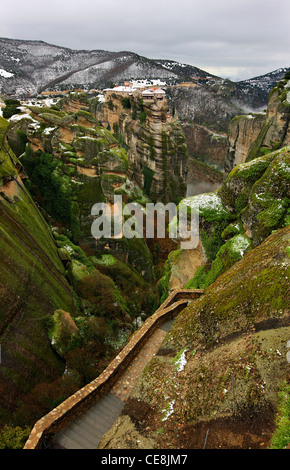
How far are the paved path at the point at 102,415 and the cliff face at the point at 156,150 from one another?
98.6 feet

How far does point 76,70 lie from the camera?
130 metres

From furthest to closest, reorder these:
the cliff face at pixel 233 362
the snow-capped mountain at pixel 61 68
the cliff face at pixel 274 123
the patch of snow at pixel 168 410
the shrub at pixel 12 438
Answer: the snow-capped mountain at pixel 61 68
the cliff face at pixel 274 123
the shrub at pixel 12 438
the patch of snow at pixel 168 410
the cliff face at pixel 233 362

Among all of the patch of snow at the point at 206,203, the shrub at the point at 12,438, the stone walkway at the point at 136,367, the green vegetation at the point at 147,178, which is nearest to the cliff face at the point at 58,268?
the shrub at the point at 12,438

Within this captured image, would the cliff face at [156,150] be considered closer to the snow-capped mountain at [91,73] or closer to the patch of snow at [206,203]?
the patch of snow at [206,203]

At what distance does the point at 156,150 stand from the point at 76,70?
118797mm

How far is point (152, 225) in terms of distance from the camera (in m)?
30.3

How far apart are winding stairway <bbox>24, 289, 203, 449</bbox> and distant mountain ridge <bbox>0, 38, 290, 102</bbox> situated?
352 feet

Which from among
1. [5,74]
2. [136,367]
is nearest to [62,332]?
[136,367]

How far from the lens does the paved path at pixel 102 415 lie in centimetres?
652

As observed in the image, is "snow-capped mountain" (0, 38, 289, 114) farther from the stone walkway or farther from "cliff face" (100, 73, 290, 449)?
the stone walkway

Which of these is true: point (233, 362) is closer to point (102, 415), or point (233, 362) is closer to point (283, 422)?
point (283, 422)
